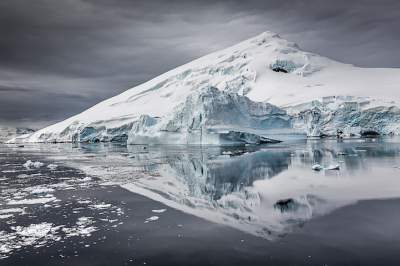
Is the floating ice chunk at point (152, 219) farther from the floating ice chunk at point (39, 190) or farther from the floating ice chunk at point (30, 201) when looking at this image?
the floating ice chunk at point (39, 190)

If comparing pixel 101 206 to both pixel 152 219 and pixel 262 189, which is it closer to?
pixel 152 219

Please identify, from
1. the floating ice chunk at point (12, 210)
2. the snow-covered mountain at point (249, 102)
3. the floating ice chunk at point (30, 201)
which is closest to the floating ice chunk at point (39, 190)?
the floating ice chunk at point (30, 201)

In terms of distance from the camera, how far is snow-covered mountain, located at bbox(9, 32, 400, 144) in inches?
1551

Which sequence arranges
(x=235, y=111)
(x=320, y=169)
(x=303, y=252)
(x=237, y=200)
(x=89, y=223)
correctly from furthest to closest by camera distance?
(x=235, y=111) → (x=320, y=169) → (x=237, y=200) → (x=89, y=223) → (x=303, y=252)

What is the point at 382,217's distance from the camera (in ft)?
25.6

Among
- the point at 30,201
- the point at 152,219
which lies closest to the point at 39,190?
the point at 30,201

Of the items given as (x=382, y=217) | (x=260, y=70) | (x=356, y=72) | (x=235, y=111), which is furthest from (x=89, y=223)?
(x=356, y=72)

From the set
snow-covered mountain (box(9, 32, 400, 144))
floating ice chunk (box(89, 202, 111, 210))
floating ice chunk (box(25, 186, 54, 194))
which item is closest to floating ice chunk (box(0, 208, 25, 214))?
floating ice chunk (box(89, 202, 111, 210))

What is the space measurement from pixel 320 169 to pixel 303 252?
10967mm

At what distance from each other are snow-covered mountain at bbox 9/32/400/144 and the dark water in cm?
2521

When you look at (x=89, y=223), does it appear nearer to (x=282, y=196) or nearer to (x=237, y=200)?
(x=237, y=200)

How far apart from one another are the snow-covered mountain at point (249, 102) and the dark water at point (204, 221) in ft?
82.7

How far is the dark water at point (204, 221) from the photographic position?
18.6 ft

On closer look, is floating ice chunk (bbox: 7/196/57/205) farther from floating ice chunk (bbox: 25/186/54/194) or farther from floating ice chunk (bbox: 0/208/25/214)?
floating ice chunk (bbox: 25/186/54/194)
